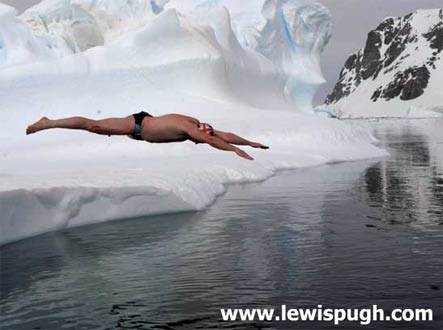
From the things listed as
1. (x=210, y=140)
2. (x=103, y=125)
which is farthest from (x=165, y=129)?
(x=103, y=125)

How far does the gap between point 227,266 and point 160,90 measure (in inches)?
1227

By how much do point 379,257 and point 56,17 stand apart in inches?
1544

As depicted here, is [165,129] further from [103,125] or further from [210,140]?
[103,125]

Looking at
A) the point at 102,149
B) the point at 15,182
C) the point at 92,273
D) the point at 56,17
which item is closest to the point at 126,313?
the point at 92,273

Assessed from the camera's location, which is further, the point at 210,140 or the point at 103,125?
the point at 103,125

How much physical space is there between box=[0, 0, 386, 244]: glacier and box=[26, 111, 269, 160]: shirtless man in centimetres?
927

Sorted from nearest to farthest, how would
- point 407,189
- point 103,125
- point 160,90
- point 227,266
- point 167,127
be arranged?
point 167,127
point 103,125
point 227,266
point 407,189
point 160,90

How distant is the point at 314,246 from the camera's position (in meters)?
12.8

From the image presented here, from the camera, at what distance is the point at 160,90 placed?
4159 centimetres

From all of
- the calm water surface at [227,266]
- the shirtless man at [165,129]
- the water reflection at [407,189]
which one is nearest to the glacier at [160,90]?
the calm water surface at [227,266]

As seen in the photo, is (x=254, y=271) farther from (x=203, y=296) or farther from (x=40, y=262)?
(x=40, y=262)

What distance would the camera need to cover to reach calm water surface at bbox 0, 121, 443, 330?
8953 millimetres

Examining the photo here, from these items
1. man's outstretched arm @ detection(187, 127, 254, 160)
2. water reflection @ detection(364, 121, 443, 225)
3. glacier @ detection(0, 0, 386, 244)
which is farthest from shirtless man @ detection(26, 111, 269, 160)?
water reflection @ detection(364, 121, 443, 225)

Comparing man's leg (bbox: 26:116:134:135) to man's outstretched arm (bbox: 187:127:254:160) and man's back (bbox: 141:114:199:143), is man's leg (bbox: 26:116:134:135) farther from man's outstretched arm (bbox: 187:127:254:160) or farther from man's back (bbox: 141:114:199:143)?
man's outstretched arm (bbox: 187:127:254:160)
